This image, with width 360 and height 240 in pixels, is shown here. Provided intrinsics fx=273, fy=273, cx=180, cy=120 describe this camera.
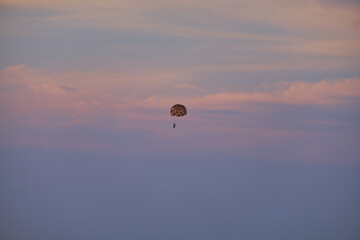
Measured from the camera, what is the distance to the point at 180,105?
35469 millimetres

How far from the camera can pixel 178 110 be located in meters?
34.4

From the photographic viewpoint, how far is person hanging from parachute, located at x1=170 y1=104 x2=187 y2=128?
33.5m

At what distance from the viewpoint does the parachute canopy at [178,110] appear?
33.6 meters

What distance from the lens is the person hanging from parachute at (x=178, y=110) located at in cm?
3353

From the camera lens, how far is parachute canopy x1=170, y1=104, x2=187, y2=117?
3360 centimetres

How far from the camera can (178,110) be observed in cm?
3438
